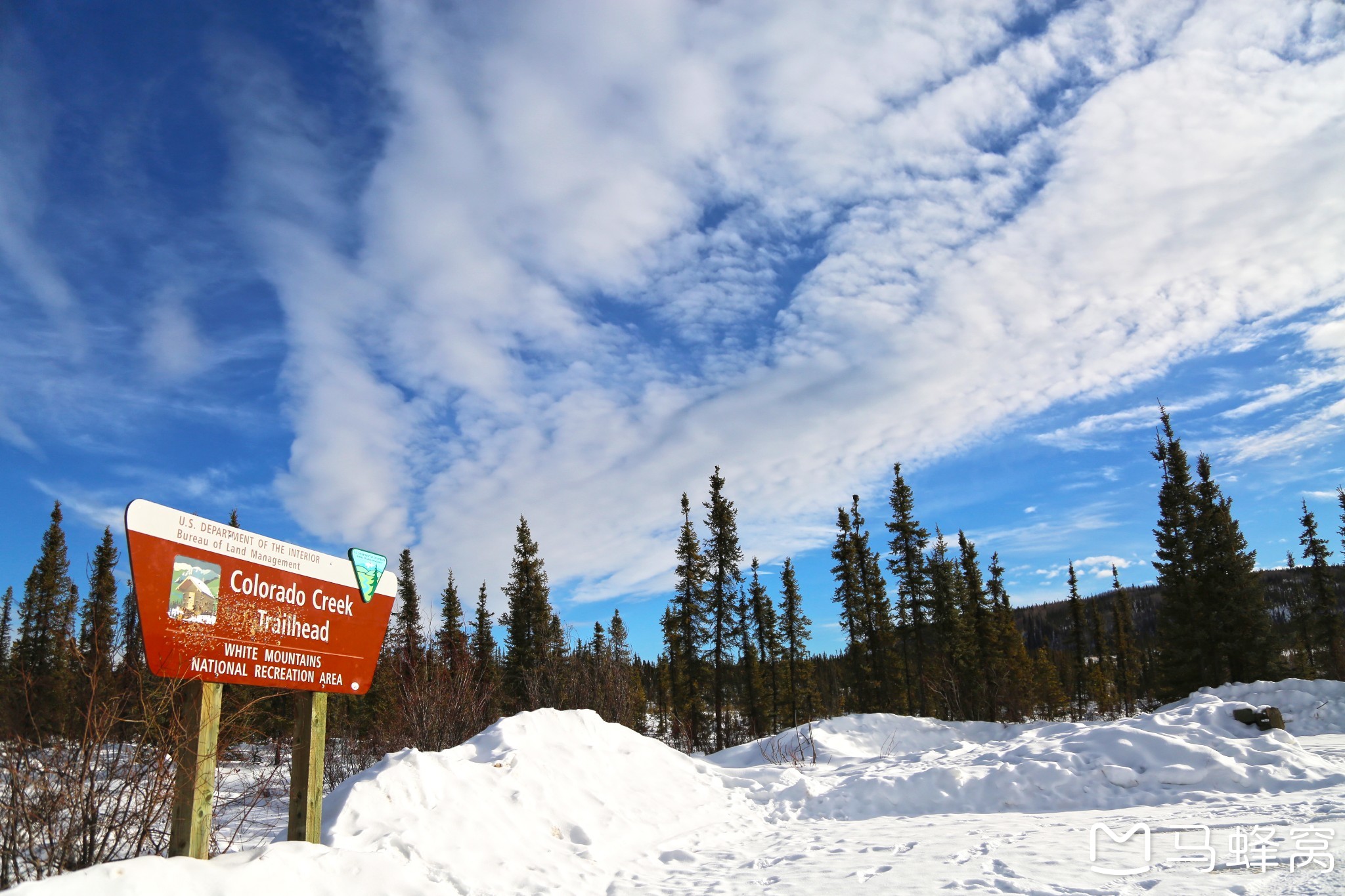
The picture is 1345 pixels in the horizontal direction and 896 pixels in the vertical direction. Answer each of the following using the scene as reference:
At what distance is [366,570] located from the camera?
7152 mm

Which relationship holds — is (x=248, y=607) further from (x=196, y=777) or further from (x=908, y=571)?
(x=908, y=571)

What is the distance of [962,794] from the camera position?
10758 millimetres

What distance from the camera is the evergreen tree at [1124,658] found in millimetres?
54281

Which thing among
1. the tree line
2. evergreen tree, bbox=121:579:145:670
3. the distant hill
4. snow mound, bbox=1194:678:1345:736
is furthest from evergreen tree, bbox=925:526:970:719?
the distant hill

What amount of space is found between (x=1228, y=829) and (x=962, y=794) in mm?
4094

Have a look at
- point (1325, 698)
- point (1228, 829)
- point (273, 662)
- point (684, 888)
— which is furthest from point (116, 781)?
A: point (1325, 698)

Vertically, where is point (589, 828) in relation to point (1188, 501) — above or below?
below

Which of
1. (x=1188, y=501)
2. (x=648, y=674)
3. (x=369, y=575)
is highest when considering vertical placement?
(x=1188, y=501)

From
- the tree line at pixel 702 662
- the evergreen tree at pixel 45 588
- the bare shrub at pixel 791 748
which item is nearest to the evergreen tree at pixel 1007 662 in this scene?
the tree line at pixel 702 662

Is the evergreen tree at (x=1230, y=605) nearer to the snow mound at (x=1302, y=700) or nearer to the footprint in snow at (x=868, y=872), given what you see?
the snow mound at (x=1302, y=700)

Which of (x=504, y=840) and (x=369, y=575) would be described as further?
(x=504, y=840)

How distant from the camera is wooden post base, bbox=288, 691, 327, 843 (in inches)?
245

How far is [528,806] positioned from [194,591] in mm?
5259

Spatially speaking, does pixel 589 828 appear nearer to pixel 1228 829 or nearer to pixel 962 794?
pixel 962 794
